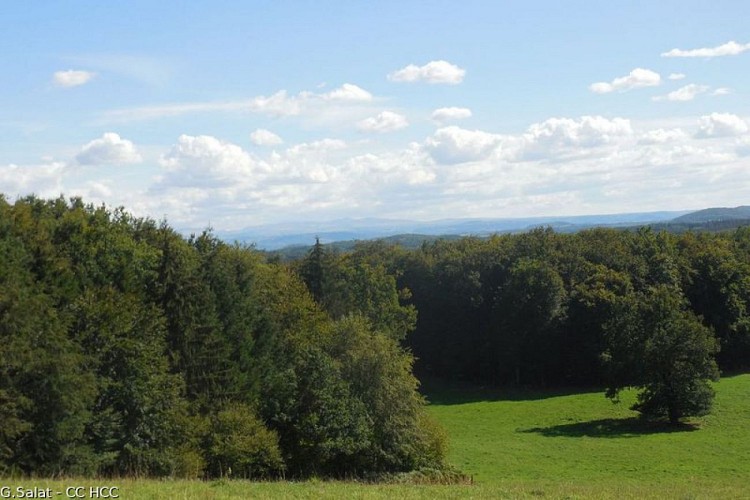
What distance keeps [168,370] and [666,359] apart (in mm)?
36399

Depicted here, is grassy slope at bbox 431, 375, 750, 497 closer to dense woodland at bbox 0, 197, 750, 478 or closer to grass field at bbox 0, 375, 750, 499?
grass field at bbox 0, 375, 750, 499

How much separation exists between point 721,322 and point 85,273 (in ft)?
217

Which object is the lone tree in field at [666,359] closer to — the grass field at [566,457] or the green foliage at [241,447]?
the grass field at [566,457]

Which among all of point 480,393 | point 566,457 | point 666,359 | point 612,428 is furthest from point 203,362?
point 480,393

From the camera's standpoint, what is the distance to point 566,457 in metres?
→ 39.2

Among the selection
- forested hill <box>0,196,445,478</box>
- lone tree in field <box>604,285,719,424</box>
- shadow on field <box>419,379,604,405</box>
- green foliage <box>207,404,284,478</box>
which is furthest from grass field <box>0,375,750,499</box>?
green foliage <box>207,404,284,478</box>

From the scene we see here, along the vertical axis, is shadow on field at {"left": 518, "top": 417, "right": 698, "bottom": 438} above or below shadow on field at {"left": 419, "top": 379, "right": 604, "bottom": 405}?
above

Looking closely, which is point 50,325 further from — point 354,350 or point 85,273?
point 354,350

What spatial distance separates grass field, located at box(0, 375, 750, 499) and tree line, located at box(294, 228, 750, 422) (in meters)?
5.66

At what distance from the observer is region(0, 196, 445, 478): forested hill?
23.4 meters

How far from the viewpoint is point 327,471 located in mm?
31625

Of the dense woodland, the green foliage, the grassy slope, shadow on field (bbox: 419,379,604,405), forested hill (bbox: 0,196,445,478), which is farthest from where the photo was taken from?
shadow on field (bbox: 419,379,604,405)

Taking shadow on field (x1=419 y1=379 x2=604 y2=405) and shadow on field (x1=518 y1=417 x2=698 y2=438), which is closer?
shadow on field (x1=518 y1=417 x2=698 y2=438)

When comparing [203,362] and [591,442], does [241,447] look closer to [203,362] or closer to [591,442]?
[203,362]
